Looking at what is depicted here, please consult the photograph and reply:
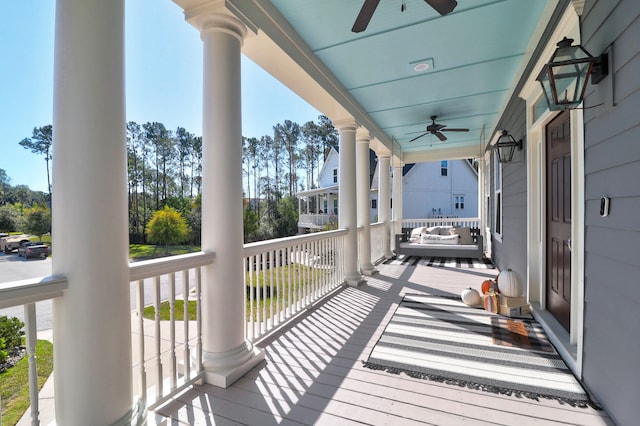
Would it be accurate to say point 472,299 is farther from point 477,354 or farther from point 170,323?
point 170,323

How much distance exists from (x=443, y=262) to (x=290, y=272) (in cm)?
445

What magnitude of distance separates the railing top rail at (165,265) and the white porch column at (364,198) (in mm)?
3670

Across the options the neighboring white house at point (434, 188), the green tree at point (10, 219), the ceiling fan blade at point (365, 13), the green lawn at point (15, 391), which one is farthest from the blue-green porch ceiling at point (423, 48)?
the neighboring white house at point (434, 188)

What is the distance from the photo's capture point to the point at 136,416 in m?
1.50

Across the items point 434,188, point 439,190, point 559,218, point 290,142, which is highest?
point 290,142

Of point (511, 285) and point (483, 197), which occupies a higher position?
point (483, 197)

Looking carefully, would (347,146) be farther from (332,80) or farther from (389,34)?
A: (389,34)

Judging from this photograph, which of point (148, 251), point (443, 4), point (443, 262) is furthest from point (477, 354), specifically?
point (148, 251)

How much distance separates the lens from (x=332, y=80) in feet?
12.1

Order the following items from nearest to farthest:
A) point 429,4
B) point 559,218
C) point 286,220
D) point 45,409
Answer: point 429,4 → point 45,409 → point 559,218 → point 286,220

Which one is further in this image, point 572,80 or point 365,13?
point 365,13

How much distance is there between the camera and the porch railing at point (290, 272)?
2705mm

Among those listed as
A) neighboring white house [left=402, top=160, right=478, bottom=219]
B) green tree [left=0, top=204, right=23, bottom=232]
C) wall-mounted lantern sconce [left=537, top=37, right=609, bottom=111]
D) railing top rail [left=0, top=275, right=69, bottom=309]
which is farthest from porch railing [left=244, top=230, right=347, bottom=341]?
neighboring white house [left=402, top=160, right=478, bottom=219]

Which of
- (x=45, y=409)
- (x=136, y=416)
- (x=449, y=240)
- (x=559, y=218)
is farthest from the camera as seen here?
(x=449, y=240)
